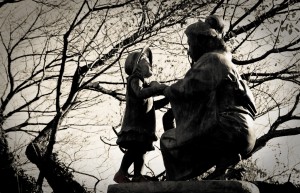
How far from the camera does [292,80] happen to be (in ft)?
37.0

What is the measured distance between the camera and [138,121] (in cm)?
463

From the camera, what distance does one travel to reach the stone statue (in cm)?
393

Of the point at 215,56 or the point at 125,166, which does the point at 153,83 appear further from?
the point at 125,166

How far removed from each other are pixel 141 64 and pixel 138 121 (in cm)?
65

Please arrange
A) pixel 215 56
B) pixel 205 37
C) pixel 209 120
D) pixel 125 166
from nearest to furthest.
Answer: pixel 209 120 → pixel 215 56 → pixel 205 37 → pixel 125 166

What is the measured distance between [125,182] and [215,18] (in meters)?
2.00

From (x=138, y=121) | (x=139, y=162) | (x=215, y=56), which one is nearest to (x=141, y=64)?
(x=138, y=121)

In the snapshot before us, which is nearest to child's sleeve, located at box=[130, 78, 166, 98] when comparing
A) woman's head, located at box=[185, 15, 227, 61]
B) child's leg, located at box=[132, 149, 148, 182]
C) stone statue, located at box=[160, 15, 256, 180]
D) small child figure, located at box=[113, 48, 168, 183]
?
small child figure, located at box=[113, 48, 168, 183]

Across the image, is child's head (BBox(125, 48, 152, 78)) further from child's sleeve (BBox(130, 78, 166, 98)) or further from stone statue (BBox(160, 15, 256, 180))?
stone statue (BBox(160, 15, 256, 180))

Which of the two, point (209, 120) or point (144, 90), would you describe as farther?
point (144, 90)

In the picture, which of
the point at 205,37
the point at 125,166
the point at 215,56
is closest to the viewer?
the point at 215,56

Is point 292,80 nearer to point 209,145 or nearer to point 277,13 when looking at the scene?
point 277,13

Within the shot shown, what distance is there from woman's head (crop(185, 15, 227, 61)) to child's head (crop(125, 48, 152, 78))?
0.54 m

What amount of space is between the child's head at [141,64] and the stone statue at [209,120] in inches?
20.6
